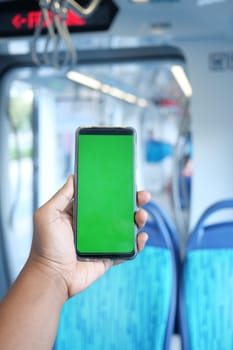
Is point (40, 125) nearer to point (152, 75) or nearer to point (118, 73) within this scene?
point (118, 73)

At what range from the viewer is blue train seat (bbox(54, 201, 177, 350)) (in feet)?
6.41

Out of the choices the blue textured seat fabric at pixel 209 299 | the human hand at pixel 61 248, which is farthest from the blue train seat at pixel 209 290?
the human hand at pixel 61 248

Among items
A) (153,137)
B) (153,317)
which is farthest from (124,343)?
Result: (153,137)

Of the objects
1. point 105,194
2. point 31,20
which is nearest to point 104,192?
point 105,194

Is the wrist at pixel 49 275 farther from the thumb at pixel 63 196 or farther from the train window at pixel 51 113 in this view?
the train window at pixel 51 113

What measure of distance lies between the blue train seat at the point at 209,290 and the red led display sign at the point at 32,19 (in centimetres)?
123

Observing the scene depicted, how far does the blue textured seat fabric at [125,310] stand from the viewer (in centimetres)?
196

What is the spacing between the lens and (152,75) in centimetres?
723

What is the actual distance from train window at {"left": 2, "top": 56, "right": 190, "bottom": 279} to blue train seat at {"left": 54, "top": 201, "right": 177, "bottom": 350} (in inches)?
67.9

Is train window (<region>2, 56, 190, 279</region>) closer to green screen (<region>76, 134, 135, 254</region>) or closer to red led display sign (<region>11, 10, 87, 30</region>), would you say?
red led display sign (<region>11, 10, 87, 30</region>)

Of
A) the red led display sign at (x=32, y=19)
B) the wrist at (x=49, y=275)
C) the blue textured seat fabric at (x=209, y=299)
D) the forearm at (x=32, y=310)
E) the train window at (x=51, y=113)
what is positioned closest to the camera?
the forearm at (x=32, y=310)

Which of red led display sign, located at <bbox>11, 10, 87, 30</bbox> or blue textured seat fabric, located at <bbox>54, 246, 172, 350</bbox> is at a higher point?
red led display sign, located at <bbox>11, 10, 87, 30</bbox>

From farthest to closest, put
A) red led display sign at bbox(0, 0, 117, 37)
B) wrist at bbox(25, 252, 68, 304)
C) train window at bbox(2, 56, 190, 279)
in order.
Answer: train window at bbox(2, 56, 190, 279)
red led display sign at bbox(0, 0, 117, 37)
wrist at bbox(25, 252, 68, 304)

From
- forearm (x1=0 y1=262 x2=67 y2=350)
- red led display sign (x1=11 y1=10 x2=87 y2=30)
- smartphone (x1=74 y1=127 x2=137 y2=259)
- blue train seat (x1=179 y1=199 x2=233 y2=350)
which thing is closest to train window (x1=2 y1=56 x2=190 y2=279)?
red led display sign (x1=11 y1=10 x2=87 y2=30)
